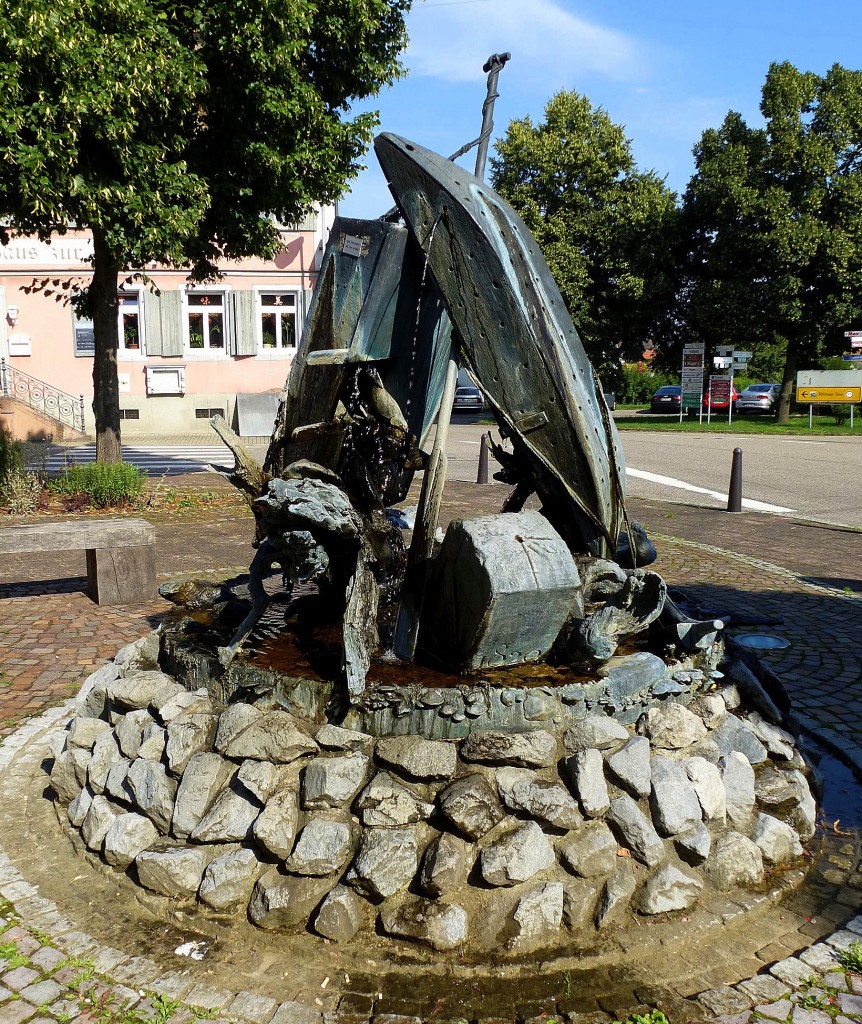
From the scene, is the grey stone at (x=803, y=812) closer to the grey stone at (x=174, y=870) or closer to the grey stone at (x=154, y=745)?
the grey stone at (x=174, y=870)

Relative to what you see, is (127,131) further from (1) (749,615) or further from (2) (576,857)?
(2) (576,857)

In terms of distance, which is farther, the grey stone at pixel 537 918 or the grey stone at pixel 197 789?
the grey stone at pixel 197 789

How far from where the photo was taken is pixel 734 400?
114 ft

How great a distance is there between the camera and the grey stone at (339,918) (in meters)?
3.18

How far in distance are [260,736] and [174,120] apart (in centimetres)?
985

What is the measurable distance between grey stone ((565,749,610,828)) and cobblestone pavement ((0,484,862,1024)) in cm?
66

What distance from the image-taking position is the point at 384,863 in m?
3.25

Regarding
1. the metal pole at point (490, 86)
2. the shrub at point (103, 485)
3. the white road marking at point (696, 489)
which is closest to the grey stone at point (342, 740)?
the metal pole at point (490, 86)

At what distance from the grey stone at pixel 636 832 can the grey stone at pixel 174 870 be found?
1.58 m

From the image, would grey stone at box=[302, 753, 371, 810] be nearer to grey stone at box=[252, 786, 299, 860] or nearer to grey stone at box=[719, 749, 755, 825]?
grey stone at box=[252, 786, 299, 860]

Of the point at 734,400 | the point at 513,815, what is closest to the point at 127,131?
the point at 513,815

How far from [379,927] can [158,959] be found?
771 millimetres

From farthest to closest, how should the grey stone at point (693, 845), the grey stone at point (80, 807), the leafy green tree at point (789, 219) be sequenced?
1. the leafy green tree at point (789, 219)
2. the grey stone at point (80, 807)
3. the grey stone at point (693, 845)

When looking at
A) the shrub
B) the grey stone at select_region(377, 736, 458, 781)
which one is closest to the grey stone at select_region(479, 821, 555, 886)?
the grey stone at select_region(377, 736, 458, 781)
